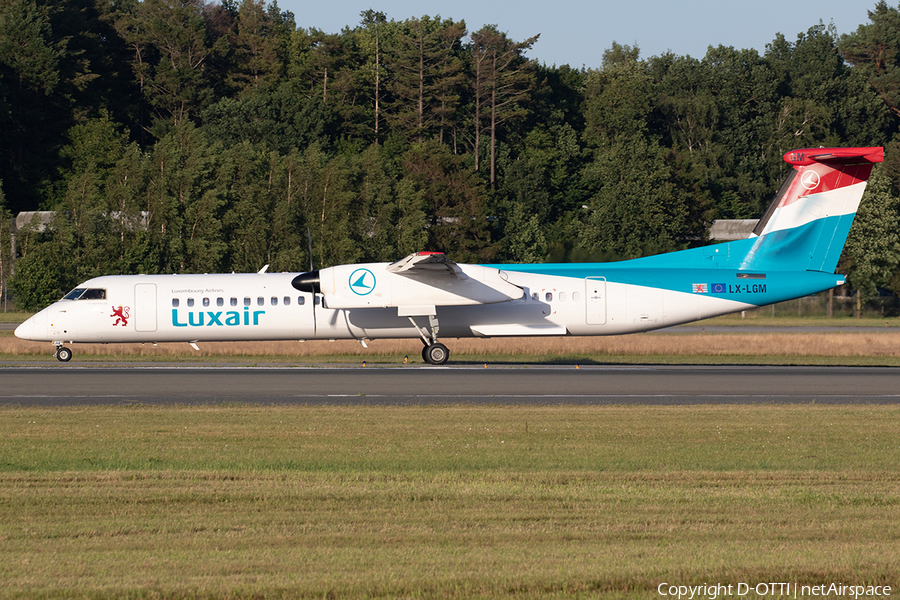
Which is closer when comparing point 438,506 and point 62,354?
point 438,506

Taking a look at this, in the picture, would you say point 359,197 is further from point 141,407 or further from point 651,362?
point 141,407

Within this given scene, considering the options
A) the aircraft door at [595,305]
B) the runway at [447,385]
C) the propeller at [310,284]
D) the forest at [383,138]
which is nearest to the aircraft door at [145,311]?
the runway at [447,385]

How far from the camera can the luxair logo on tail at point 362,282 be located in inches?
1033

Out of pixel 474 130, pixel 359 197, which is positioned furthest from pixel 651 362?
pixel 474 130

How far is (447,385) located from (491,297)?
613cm

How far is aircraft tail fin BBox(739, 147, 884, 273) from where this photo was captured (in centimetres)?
2747

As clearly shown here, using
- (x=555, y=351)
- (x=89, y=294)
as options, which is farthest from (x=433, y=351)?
(x=89, y=294)

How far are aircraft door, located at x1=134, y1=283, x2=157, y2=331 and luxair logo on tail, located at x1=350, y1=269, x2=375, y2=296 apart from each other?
607 cm

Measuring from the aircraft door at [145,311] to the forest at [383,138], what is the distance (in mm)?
28648

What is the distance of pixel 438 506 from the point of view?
874 cm

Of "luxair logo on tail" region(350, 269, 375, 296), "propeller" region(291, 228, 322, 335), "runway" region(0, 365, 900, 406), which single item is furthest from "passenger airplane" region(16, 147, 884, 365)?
"runway" region(0, 365, 900, 406)

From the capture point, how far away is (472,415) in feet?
52.1

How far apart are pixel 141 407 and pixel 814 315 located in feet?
185

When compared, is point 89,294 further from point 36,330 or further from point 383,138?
point 383,138
